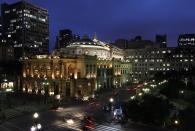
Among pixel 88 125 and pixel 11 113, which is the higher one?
pixel 11 113

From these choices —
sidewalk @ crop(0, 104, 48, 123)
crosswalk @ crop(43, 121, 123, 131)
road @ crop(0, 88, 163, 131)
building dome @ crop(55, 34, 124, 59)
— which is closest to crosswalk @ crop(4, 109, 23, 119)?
→ sidewalk @ crop(0, 104, 48, 123)

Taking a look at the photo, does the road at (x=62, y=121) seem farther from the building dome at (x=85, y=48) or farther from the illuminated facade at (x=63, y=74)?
the building dome at (x=85, y=48)

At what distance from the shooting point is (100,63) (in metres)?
140

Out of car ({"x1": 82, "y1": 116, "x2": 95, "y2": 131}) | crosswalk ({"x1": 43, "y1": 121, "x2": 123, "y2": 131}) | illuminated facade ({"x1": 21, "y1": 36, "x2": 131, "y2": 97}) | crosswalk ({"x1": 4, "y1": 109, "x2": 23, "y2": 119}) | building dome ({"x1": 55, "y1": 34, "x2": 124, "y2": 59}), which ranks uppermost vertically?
building dome ({"x1": 55, "y1": 34, "x2": 124, "y2": 59})

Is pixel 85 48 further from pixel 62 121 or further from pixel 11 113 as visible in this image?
pixel 62 121

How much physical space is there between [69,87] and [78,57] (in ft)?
41.6

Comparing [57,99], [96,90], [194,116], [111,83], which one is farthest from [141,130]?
[111,83]

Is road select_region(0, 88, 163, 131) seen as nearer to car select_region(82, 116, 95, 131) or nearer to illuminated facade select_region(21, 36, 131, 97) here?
car select_region(82, 116, 95, 131)

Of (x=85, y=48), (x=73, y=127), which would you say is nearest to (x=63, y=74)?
(x=85, y=48)

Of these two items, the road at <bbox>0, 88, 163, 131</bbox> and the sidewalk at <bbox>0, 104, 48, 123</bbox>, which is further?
the sidewalk at <bbox>0, 104, 48, 123</bbox>

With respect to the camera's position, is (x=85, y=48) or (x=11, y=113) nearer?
(x=11, y=113)

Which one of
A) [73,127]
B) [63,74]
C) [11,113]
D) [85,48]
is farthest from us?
[85,48]

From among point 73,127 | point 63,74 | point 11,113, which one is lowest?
point 73,127

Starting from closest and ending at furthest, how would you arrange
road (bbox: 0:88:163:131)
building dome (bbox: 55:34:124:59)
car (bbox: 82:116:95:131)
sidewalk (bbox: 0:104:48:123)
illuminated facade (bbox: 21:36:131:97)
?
car (bbox: 82:116:95:131) → road (bbox: 0:88:163:131) → sidewalk (bbox: 0:104:48:123) → illuminated facade (bbox: 21:36:131:97) → building dome (bbox: 55:34:124:59)
